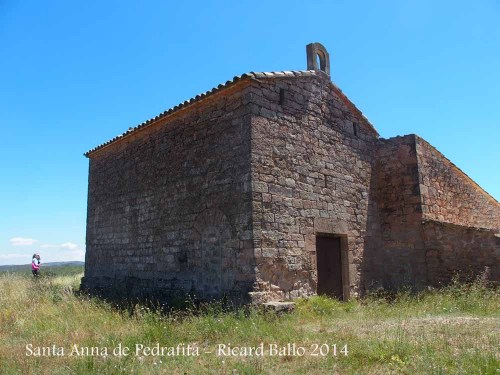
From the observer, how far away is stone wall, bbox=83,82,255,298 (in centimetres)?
781

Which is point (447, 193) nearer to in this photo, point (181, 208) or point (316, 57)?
point (316, 57)

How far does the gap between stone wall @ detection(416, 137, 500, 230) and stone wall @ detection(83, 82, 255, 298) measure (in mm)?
5165

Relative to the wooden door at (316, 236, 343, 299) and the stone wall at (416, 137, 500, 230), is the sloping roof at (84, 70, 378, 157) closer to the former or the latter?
the stone wall at (416, 137, 500, 230)

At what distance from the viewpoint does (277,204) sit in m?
7.91

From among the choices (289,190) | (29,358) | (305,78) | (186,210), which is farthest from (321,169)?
(29,358)

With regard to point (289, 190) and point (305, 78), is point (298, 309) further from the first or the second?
point (305, 78)

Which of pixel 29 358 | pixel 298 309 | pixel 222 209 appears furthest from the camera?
pixel 222 209

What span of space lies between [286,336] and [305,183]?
376cm

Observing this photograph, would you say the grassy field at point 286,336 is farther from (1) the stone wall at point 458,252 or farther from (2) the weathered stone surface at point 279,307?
(1) the stone wall at point 458,252

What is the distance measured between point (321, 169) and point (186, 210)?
10.2 feet

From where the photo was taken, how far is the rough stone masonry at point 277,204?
308 inches

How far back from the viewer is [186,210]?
8.98 m

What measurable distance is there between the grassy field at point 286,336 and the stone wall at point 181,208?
1122 mm

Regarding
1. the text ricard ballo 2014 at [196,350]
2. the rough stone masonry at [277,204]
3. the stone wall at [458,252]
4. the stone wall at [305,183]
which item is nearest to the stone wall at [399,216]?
the rough stone masonry at [277,204]
